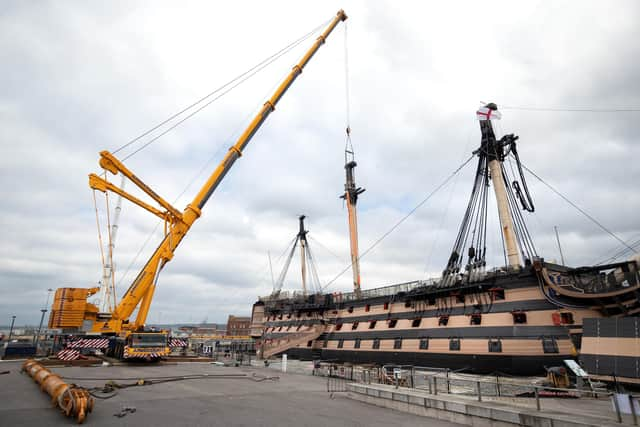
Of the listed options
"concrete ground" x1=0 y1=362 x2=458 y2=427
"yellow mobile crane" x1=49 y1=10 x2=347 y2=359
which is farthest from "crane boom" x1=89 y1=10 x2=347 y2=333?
"concrete ground" x1=0 y1=362 x2=458 y2=427

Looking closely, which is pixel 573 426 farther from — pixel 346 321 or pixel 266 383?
pixel 346 321

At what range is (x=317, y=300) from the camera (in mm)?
38438

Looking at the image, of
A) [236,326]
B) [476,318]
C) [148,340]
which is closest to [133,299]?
[148,340]

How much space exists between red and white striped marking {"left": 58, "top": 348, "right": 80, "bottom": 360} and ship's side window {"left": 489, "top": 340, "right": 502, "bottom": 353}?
25172mm

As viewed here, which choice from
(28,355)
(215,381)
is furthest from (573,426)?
(28,355)

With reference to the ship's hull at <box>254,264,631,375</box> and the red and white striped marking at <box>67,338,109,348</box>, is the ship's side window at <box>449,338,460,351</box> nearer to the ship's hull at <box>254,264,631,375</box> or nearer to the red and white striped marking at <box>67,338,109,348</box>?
the ship's hull at <box>254,264,631,375</box>

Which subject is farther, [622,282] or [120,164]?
[120,164]

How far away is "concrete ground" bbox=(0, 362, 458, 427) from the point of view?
8.95 meters

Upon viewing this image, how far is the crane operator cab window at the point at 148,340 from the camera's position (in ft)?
75.2

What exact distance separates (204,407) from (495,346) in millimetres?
16179

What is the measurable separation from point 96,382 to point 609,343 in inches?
775

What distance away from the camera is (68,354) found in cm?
2181

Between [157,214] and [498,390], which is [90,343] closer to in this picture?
[157,214]

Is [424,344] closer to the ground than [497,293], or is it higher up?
closer to the ground
